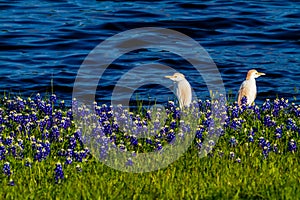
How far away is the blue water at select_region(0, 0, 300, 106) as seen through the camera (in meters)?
19.7

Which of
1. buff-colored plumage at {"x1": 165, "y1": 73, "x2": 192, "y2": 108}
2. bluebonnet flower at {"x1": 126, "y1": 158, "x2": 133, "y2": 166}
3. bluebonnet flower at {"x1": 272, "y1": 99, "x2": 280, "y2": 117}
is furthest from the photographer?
buff-colored plumage at {"x1": 165, "y1": 73, "x2": 192, "y2": 108}

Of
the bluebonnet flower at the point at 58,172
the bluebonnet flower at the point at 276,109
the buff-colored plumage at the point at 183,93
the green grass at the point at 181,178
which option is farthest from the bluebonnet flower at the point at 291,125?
the bluebonnet flower at the point at 58,172

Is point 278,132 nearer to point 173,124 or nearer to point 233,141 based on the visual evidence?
point 233,141

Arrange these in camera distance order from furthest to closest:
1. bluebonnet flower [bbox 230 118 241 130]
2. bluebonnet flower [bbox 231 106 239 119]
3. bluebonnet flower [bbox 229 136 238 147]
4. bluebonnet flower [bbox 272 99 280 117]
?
1. bluebonnet flower [bbox 272 99 280 117]
2. bluebonnet flower [bbox 231 106 239 119]
3. bluebonnet flower [bbox 230 118 241 130]
4. bluebonnet flower [bbox 229 136 238 147]

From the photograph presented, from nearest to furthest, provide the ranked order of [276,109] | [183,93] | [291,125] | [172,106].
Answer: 1. [291,125]
2. [276,109]
3. [172,106]
4. [183,93]

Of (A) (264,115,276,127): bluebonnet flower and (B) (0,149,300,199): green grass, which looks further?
(A) (264,115,276,127): bluebonnet flower

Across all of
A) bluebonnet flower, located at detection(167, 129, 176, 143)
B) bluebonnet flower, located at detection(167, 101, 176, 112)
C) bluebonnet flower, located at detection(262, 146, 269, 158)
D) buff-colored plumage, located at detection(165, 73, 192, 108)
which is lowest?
bluebonnet flower, located at detection(262, 146, 269, 158)

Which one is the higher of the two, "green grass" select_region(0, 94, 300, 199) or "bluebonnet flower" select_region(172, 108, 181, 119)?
"bluebonnet flower" select_region(172, 108, 181, 119)

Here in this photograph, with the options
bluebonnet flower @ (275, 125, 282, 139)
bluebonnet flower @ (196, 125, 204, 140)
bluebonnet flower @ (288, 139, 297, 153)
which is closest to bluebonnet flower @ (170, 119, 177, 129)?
bluebonnet flower @ (196, 125, 204, 140)

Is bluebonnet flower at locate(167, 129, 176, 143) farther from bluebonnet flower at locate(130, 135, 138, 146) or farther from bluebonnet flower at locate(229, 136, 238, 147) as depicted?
bluebonnet flower at locate(229, 136, 238, 147)

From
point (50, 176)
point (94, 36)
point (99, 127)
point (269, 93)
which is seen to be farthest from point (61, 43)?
point (50, 176)

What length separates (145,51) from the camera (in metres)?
22.5

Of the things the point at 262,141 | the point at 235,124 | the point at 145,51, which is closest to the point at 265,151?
the point at 262,141

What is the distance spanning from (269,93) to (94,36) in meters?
6.50
